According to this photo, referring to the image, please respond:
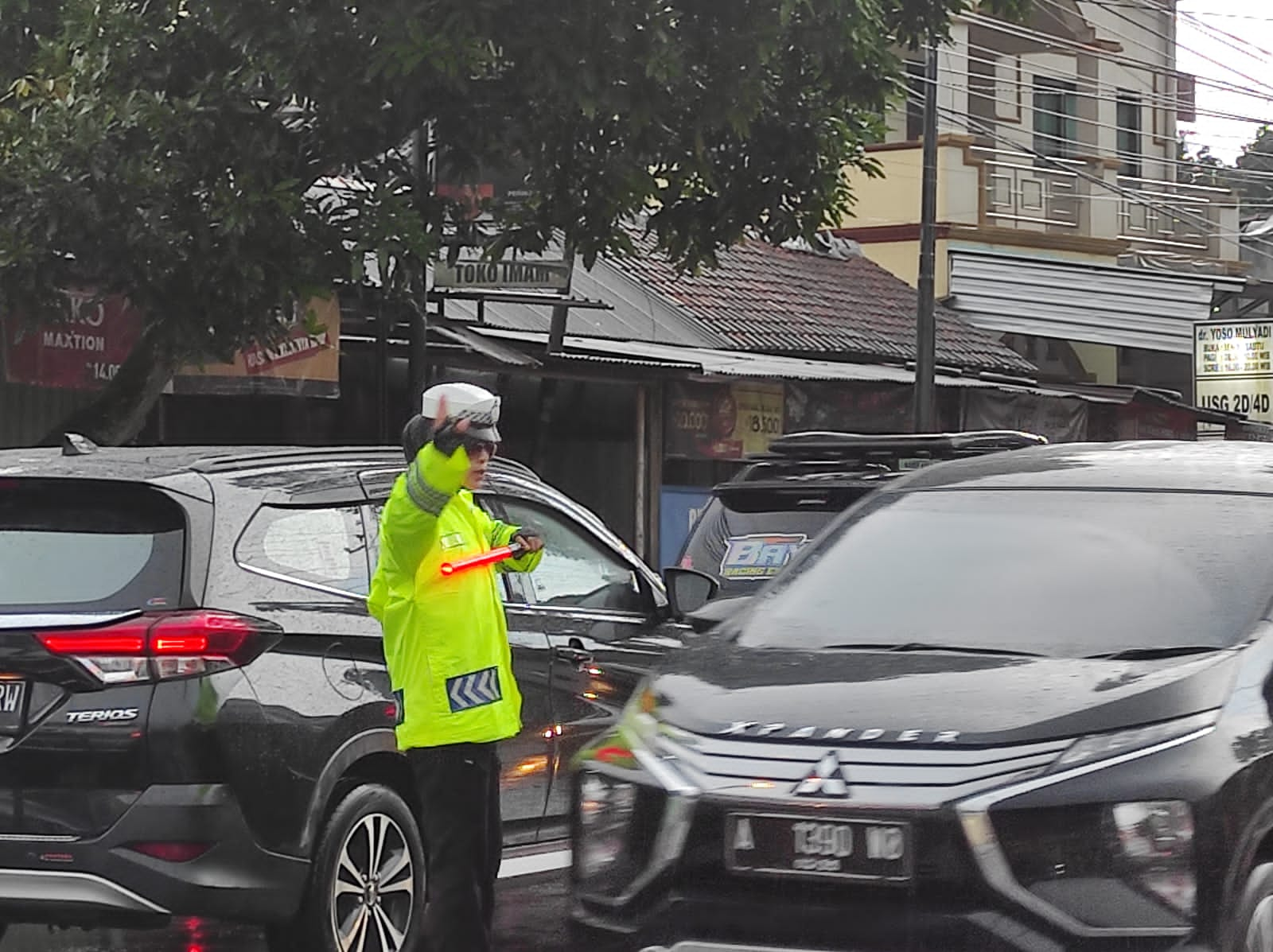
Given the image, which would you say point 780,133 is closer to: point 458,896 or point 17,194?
point 17,194

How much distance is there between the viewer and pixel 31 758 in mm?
6828

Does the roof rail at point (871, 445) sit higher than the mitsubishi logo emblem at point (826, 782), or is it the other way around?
A: the roof rail at point (871, 445)

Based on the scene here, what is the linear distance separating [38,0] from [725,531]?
18.6ft

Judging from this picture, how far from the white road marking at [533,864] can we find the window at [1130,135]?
30.9 m

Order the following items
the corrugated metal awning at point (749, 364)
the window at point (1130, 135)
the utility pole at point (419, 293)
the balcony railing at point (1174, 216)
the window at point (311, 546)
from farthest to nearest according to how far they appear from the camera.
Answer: the window at point (1130, 135)
the balcony railing at point (1174, 216)
the corrugated metal awning at point (749, 364)
the utility pole at point (419, 293)
the window at point (311, 546)

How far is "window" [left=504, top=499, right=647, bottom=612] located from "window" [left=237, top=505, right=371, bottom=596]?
1.01 meters

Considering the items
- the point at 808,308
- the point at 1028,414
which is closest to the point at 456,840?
the point at 808,308

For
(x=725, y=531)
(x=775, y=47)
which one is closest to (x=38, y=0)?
(x=775, y=47)

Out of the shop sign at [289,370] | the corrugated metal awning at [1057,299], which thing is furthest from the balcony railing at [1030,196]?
the shop sign at [289,370]

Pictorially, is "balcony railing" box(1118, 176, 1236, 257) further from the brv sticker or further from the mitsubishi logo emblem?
the mitsubishi logo emblem

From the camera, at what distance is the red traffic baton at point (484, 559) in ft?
22.3

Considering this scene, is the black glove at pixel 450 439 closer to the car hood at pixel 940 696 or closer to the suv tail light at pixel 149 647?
the suv tail light at pixel 149 647

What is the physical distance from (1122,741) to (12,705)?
344 centimetres

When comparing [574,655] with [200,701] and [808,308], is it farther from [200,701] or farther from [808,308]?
[808,308]
